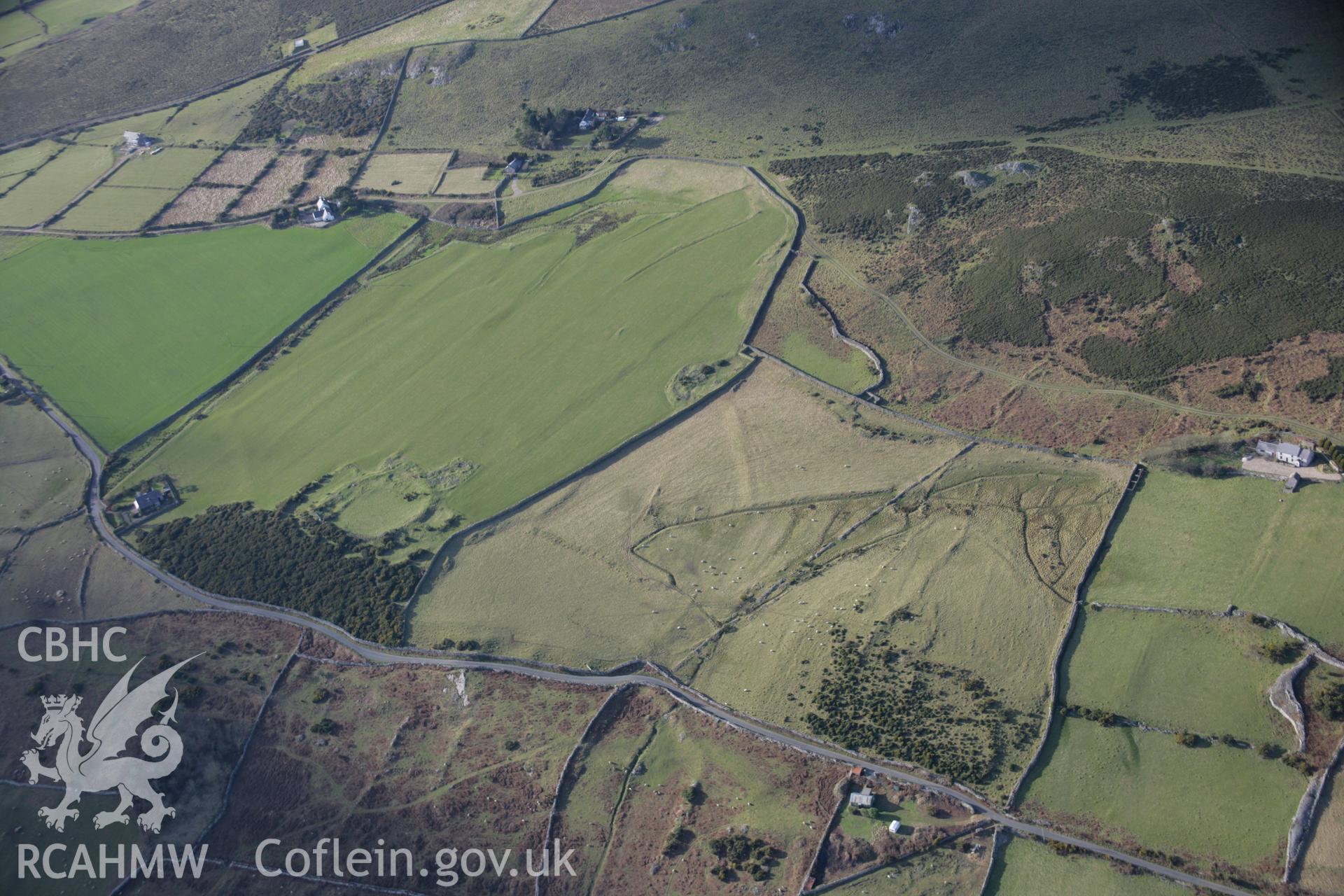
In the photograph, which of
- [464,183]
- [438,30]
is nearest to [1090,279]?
[464,183]

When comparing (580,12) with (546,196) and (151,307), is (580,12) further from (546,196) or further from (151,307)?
(151,307)

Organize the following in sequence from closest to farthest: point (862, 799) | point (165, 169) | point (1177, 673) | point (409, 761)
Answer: point (862, 799) < point (1177, 673) < point (409, 761) < point (165, 169)

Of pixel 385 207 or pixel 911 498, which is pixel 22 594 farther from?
pixel 911 498

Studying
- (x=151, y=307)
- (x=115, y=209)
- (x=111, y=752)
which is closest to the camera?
(x=111, y=752)

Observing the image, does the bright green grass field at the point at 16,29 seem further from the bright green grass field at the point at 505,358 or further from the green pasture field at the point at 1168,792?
the green pasture field at the point at 1168,792

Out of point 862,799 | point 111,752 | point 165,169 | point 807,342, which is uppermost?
point 165,169

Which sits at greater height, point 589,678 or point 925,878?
point 589,678

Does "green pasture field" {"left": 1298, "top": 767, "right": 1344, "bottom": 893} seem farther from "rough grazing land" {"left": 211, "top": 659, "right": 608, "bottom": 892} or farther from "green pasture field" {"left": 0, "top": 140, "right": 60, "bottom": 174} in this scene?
"green pasture field" {"left": 0, "top": 140, "right": 60, "bottom": 174}
